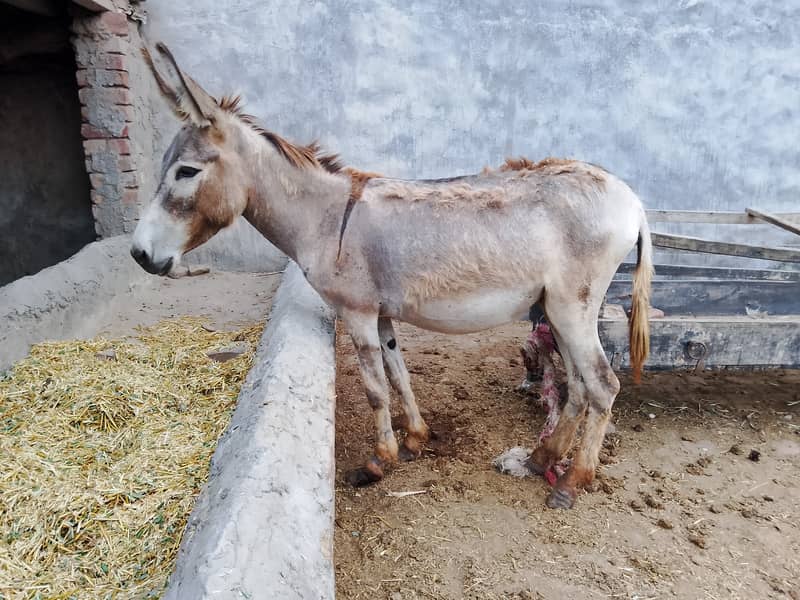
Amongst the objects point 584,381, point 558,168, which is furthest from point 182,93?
point 584,381

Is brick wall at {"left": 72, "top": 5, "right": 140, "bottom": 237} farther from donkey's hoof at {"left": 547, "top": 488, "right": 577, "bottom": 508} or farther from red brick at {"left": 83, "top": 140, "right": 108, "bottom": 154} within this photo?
donkey's hoof at {"left": 547, "top": 488, "right": 577, "bottom": 508}

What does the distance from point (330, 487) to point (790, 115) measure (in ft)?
25.1

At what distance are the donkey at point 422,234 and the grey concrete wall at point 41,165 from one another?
433 cm

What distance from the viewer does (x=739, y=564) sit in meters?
2.46

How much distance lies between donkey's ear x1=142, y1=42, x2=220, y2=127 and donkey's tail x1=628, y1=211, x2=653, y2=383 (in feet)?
7.25

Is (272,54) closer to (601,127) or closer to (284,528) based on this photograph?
(601,127)

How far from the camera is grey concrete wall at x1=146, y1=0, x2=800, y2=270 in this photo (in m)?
6.17

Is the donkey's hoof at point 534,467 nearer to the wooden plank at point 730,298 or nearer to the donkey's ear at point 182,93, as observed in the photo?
the wooden plank at point 730,298

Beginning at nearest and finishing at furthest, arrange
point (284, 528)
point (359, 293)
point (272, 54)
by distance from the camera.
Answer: point (284, 528), point (359, 293), point (272, 54)

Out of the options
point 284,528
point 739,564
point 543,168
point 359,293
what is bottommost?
point 739,564

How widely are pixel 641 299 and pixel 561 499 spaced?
3.69ft

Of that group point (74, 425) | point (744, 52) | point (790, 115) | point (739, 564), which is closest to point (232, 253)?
point (74, 425)

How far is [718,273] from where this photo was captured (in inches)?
191

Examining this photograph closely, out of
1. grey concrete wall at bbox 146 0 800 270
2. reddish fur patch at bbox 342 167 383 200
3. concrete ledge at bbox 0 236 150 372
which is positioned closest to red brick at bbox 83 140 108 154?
concrete ledge at bbox 0 236 150 372
